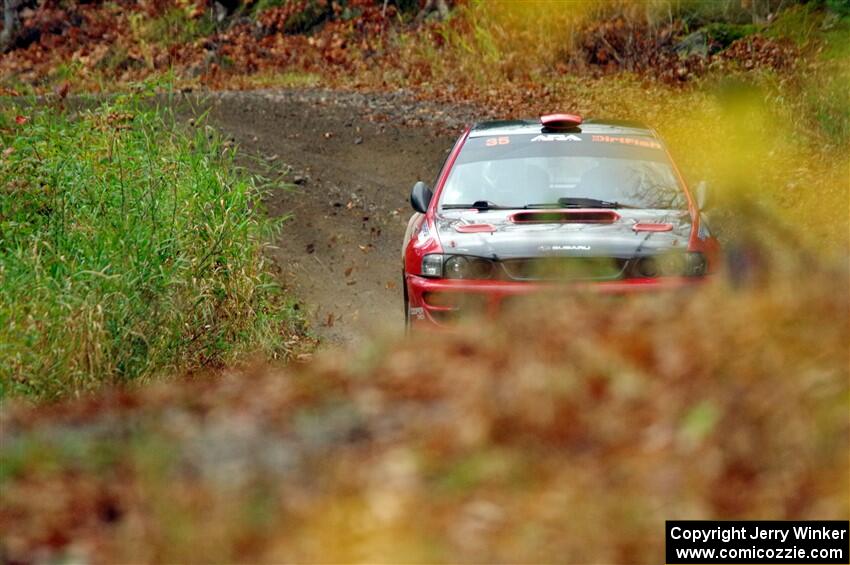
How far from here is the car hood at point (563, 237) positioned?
726 centimetres

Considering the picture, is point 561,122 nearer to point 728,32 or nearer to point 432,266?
point 432,266

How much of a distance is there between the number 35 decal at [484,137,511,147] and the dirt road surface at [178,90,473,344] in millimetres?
1600

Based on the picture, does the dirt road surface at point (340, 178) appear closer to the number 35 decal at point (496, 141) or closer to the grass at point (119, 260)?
the grass at point (119, 260)

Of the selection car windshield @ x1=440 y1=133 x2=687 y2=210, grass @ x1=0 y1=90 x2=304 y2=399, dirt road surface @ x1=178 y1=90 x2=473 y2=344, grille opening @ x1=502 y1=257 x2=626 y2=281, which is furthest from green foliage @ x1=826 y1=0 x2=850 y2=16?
grille opening @ x1=502 y1=257 x2=626 y2=281

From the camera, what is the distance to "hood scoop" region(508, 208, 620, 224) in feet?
25.0

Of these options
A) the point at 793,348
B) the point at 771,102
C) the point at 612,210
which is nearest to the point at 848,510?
the point at 793,348

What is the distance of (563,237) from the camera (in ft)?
24.0

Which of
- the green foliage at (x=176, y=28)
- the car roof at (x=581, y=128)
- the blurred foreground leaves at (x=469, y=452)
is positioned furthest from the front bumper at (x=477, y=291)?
the green foliage at (x=176, y=28)

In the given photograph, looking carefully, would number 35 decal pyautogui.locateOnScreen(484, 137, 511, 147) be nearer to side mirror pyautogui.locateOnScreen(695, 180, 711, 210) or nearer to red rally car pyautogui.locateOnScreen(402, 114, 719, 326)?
red rally car pyautogui.locateOnScreen(402, 114, 719, 326)

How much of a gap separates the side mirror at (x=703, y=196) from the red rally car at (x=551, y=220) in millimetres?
28

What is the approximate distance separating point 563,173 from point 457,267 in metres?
1.81

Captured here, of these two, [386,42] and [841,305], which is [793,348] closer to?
[841,305]

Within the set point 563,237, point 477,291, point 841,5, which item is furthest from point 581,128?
point 841,5

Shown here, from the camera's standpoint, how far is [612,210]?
25.9ft
